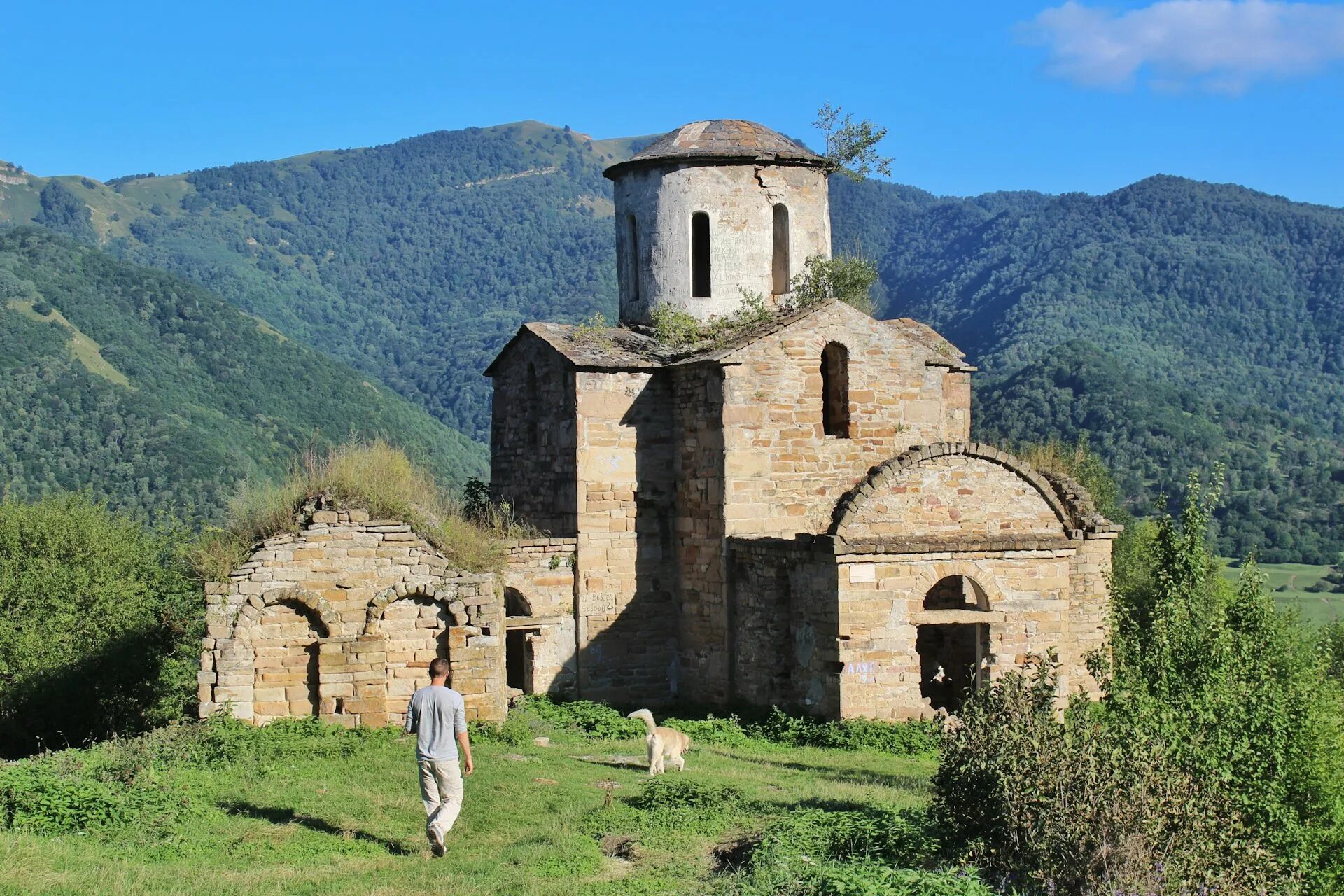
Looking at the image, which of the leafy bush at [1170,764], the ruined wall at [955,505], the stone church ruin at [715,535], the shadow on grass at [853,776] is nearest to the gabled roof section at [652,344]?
the stone church ruin at [715,535]

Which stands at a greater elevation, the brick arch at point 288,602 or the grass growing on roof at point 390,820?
the brick arch at point 288,602

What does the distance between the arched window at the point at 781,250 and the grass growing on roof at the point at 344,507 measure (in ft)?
20.0

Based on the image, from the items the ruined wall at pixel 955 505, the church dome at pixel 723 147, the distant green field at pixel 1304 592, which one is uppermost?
the church dome at pixel 723 147

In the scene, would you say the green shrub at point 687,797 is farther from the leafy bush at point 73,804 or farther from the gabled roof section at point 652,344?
the gabled roof section at point 652,344

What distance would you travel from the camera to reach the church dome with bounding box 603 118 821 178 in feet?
63.0

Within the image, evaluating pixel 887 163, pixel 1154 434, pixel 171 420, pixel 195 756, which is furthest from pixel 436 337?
pixel 195 756

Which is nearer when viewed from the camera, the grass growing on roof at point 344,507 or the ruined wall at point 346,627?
the ruined wall at point 346,627

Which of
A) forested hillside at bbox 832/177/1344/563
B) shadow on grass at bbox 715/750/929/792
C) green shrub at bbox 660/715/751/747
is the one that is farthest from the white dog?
forested hillside at bbox 832/177/1344/563

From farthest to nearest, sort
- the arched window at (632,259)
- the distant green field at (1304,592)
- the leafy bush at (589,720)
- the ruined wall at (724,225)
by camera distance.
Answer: the distant green field at (1304,592) < the arched window at (632,259) < the ruined wall at (724,225) < the leafy bush at (589,720)

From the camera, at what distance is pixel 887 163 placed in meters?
20.1

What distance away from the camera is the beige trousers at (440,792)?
983cm

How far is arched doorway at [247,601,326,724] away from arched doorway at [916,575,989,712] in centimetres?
722

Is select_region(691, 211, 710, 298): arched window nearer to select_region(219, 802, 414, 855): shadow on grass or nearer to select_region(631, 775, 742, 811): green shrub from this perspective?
select_region(631, 775, 742, 811): green shrub

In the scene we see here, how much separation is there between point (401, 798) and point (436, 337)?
82.0m
